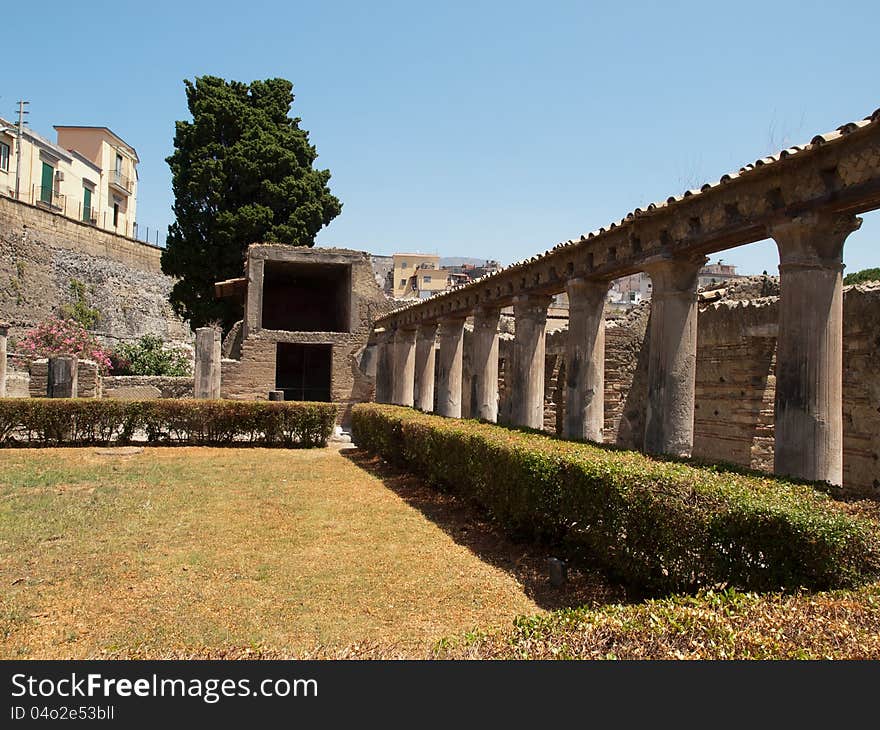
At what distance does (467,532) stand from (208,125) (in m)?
25.6

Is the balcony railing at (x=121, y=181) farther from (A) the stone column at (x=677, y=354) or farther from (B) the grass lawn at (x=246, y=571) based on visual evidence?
(A) the stone column at (x=677, y=354)

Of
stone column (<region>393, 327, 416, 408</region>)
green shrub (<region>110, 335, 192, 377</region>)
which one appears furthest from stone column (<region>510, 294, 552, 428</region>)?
green shrub (<region>110, 335, 192, 377</region>)

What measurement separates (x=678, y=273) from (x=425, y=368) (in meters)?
10.8

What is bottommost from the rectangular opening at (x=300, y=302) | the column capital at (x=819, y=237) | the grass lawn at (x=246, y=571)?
the grass lawn at (x=246, y=571)

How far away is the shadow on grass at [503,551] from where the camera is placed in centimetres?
600

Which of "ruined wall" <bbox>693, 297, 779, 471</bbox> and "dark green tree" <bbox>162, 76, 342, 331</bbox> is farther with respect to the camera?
"dark green tree" <bbox>162, 76, 342, 331</bbox>

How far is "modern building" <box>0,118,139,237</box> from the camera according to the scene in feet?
137

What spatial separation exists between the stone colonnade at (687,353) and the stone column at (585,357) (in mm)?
15

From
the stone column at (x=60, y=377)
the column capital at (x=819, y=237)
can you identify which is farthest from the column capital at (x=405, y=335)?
the column capital at (x=819, y=237)

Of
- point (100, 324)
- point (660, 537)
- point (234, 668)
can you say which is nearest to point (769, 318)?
point (660, 537)

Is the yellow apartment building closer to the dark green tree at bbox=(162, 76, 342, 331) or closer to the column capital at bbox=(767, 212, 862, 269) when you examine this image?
the dark green tree at bbox=(162, 76, 342, 331)

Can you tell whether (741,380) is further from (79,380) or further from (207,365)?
(79,380)

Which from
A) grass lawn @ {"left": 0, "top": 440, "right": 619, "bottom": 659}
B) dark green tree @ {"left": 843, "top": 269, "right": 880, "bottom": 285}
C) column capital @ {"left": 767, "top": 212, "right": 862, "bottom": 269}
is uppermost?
dark green tree @ {"left": 843, "top": 269, "right": 880, "bottom": 285}

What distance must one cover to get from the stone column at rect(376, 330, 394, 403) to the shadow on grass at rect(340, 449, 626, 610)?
→ 9641mm
